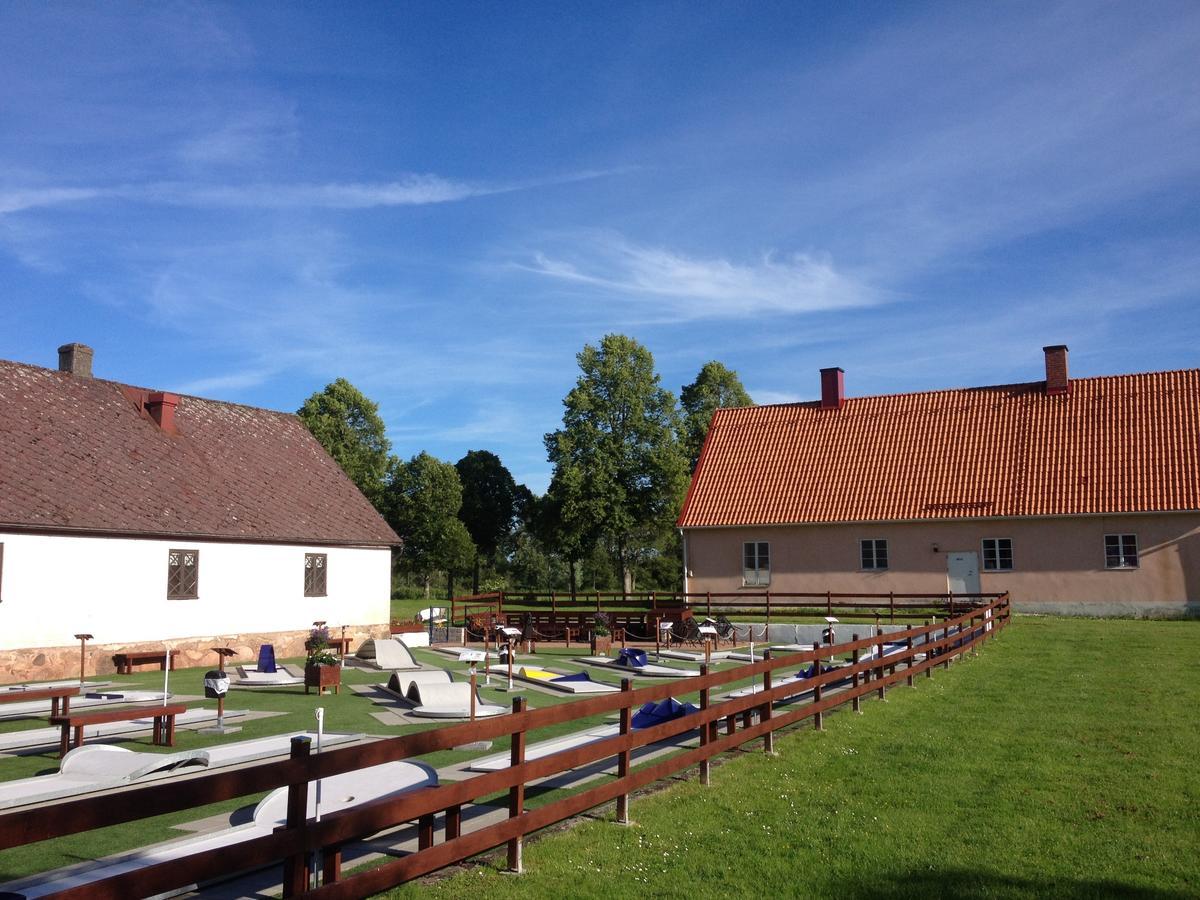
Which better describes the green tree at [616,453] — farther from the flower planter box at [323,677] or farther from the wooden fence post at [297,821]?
the wooden fence post at [297,821]

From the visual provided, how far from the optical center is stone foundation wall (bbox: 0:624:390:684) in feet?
62.4

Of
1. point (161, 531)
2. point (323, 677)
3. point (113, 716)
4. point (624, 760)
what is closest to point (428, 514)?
point (161, 531)

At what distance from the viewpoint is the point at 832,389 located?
39562mm

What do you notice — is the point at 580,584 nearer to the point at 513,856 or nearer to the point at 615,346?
the point at 615,346

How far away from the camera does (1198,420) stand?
3206 centimetres

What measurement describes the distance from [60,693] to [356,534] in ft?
52.0

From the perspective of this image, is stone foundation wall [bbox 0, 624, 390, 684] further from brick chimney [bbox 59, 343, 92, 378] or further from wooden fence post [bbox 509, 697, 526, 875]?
wooden fence post [bbox 509, 697, 526, 875]

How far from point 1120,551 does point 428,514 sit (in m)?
40.2

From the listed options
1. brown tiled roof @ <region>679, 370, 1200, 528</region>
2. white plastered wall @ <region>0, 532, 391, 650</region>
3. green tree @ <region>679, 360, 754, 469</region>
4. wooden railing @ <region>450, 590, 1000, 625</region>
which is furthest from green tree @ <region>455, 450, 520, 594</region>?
white plastered wall @ <region>0, 532, 391, 650</region>

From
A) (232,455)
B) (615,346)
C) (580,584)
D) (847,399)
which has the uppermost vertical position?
(615,346)

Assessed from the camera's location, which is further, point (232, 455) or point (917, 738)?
point (232, 455)

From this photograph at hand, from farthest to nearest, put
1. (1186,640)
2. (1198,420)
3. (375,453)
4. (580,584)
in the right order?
(580,584) → (375,453) → (1198,420) → (1186,640)

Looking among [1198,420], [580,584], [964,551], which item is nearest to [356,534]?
[964,551]

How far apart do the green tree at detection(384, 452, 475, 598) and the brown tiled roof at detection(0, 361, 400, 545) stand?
29.7m
